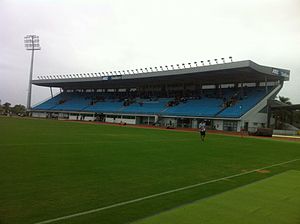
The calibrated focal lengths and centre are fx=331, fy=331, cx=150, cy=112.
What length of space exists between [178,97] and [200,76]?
10.9 meters

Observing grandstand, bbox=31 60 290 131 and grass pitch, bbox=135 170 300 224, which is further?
grandstand, bbox=31 60 290 131

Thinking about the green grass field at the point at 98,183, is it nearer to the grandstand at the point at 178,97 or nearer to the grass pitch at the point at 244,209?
the grass pitch at the point at 244,209

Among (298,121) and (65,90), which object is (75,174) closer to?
(298,121)

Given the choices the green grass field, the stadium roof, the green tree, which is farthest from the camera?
the green tree

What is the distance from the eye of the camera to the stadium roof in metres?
53.4

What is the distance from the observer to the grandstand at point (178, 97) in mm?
55406

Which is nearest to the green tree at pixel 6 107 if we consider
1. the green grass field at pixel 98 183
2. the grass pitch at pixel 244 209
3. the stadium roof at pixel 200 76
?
the stadium roof at pixel 200 76

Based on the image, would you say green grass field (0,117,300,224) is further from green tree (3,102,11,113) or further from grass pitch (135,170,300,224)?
green tree (3,102,11,113)

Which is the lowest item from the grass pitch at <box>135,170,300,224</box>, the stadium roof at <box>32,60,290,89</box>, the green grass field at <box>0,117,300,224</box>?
the grass pitch at <box>135,170,300,224</box>

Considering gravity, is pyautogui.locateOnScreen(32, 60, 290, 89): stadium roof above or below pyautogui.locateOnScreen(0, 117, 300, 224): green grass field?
above

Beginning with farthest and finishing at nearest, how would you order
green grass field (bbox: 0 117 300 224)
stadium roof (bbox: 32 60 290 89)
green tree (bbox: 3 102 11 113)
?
green tree (bbox: 3 102 11 113), stadium roof (bbox: 32 60 290 89), green grass field (bbox: 0 117 300 224)

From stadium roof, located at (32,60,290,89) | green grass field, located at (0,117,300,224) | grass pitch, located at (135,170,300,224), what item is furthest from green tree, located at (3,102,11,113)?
grass pitch, located at (135,170,300,224)

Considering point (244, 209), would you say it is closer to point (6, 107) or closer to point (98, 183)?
point (98, 183)

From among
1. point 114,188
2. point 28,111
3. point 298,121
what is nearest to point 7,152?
point 114,188
